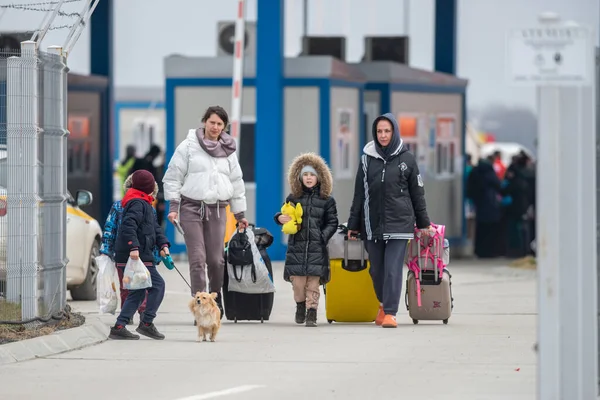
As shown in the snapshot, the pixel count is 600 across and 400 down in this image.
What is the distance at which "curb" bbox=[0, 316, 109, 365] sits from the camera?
11.6m

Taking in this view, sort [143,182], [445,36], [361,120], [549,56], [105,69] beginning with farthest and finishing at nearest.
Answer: [445,36] → [105,69] → [361,120] → [143,182] → [549,56]

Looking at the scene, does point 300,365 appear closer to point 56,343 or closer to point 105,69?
point 56,343

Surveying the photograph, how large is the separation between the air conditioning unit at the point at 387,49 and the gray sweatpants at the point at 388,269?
13.4 m

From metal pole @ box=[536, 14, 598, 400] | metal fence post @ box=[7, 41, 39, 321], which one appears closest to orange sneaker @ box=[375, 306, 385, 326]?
metal fence post @ box=[7, 41, 39, 321]

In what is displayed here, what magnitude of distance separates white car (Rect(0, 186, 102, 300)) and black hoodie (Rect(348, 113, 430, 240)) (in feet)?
11.4

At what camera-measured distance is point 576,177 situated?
8195 millimetres

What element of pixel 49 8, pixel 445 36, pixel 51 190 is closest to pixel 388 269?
pixel 51 190

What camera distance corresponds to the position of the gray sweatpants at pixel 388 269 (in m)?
13.9

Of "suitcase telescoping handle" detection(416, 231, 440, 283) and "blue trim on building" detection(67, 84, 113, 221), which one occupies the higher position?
"blue trim on building" detection(67, 84, 113, 221)

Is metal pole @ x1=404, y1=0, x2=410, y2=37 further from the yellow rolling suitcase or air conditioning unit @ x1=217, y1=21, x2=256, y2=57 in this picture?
the yellow rolling suitcase

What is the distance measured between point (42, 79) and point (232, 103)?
988cm

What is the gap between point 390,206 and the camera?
549 inches

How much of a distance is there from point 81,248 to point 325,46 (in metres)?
10.6

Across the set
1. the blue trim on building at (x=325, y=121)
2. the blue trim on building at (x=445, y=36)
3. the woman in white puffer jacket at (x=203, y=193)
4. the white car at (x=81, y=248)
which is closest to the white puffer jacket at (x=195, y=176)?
the woman in white puffer jacket at (x=203, y=193)
